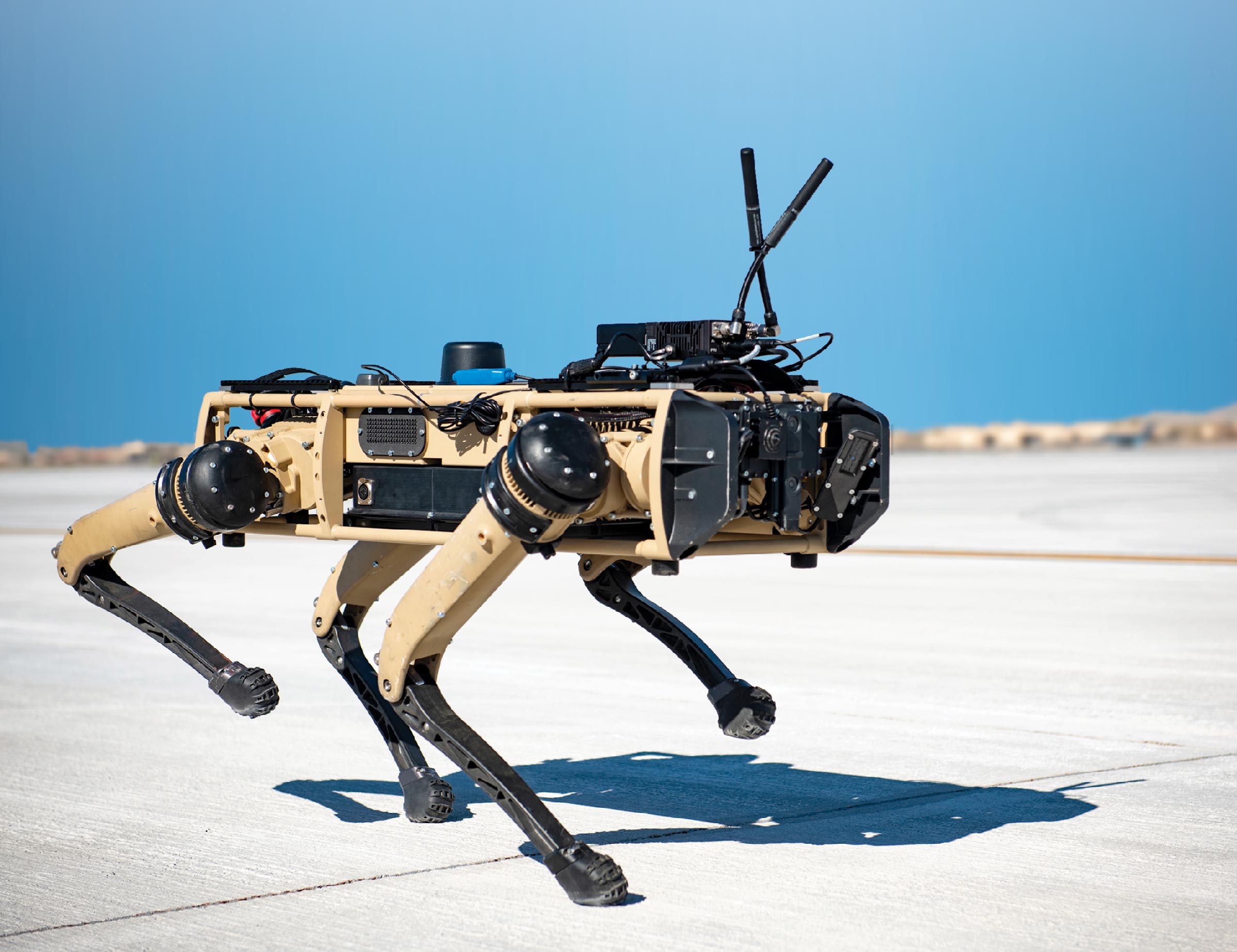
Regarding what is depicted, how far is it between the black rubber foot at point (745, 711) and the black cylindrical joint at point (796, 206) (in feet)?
6.02

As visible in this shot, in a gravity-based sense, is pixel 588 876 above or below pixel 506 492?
below

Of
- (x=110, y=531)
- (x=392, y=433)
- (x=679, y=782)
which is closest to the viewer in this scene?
(x=392, y=433)

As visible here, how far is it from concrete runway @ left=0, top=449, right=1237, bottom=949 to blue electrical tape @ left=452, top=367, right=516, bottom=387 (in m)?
1.77

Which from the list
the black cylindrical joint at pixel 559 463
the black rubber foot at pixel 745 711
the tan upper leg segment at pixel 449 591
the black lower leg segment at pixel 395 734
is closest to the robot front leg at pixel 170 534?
the black lower leg segment at pixel 395 734

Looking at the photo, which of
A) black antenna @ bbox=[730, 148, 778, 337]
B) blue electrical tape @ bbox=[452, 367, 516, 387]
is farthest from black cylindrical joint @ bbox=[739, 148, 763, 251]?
blue electrical tape @ bbox=[452, 367, 516, 387]

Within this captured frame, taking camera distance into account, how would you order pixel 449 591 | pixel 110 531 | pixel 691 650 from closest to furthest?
pixel 449 591, pixel 110 531, pixel 691 650

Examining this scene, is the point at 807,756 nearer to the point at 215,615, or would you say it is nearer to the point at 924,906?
the point at 924,906

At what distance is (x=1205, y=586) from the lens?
15172 mm

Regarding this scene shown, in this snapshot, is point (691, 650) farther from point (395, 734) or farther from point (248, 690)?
point (248, 690)

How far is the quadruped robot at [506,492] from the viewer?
511 centimetres

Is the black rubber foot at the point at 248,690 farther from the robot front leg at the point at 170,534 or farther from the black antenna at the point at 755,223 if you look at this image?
the black antenna at the point at 755,223

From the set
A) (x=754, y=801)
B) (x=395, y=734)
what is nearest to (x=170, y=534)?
(x=395, y=734)

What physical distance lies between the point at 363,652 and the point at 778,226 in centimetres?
246

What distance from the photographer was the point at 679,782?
7320 millimetres
